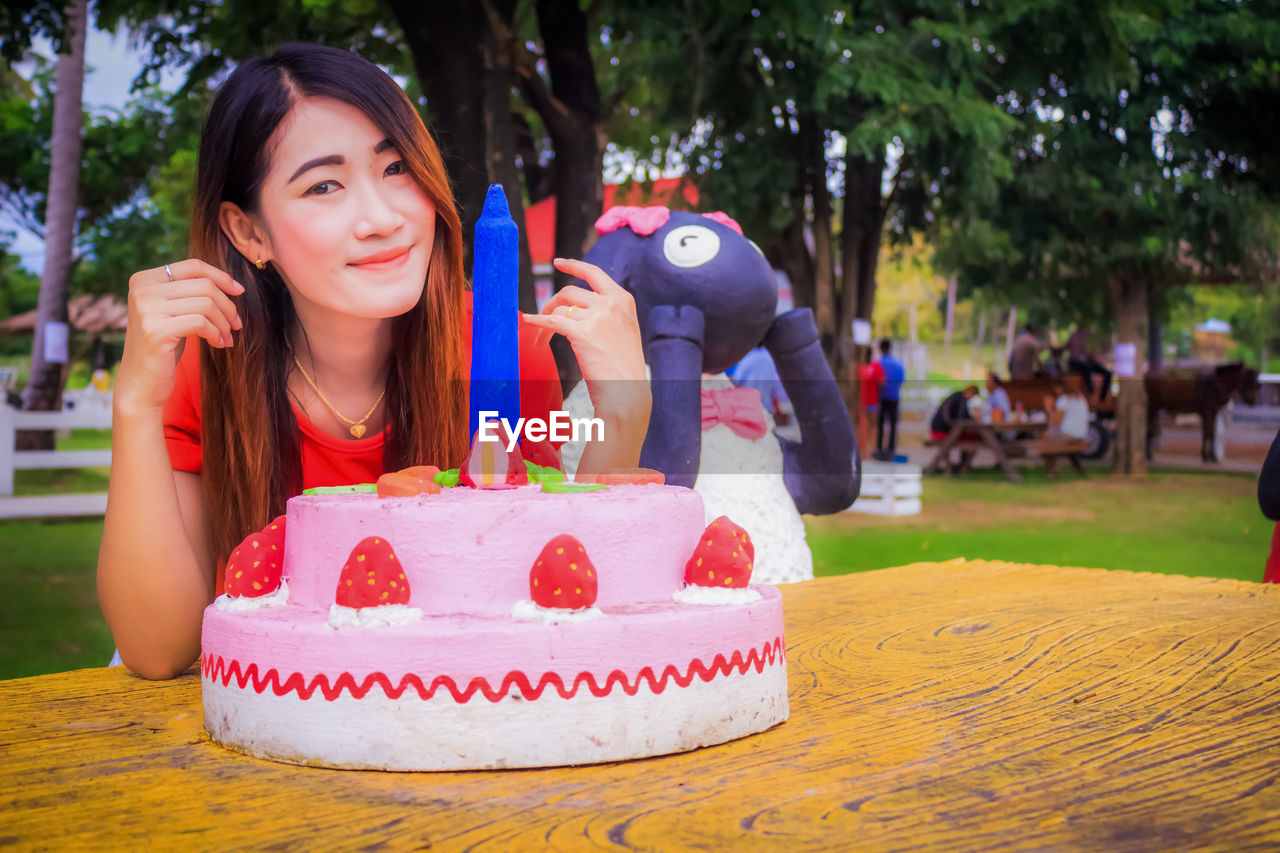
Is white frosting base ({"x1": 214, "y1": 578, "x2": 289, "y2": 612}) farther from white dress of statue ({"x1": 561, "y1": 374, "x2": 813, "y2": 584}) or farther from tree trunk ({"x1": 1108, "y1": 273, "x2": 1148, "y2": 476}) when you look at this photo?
tree trunk ({"x1": 1108, "y1": 273, "x2": 1148, "y2": 476})

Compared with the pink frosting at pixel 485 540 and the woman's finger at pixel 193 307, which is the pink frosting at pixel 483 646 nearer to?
the pink frosting at pixel 485 540

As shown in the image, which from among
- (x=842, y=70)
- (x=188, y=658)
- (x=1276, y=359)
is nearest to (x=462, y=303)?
(x=188, y=658)

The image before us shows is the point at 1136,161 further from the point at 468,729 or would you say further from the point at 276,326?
the point at 468,729

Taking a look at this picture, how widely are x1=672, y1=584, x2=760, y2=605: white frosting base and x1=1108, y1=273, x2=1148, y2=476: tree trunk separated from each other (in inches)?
504

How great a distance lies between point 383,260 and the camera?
1.69 meters

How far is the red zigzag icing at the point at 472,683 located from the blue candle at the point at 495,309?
0.39 m

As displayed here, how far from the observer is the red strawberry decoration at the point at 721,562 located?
1.44 metres

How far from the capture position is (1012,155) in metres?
12.6

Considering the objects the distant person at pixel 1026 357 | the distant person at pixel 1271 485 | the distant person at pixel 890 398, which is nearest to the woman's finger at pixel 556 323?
the distant person at pixel 1271 485

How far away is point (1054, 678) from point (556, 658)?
861mm

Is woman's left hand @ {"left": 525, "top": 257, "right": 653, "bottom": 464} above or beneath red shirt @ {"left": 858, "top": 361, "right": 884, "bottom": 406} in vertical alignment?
beneath

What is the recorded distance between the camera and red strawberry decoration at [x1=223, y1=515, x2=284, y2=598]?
1.48 metres

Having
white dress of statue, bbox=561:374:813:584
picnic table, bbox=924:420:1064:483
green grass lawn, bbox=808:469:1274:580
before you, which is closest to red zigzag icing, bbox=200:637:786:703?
white dress of statue, bbox=561:374:813:584

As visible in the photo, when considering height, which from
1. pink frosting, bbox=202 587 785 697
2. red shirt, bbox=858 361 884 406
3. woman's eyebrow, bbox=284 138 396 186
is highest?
red shirt, bbox=858 361 884 406
